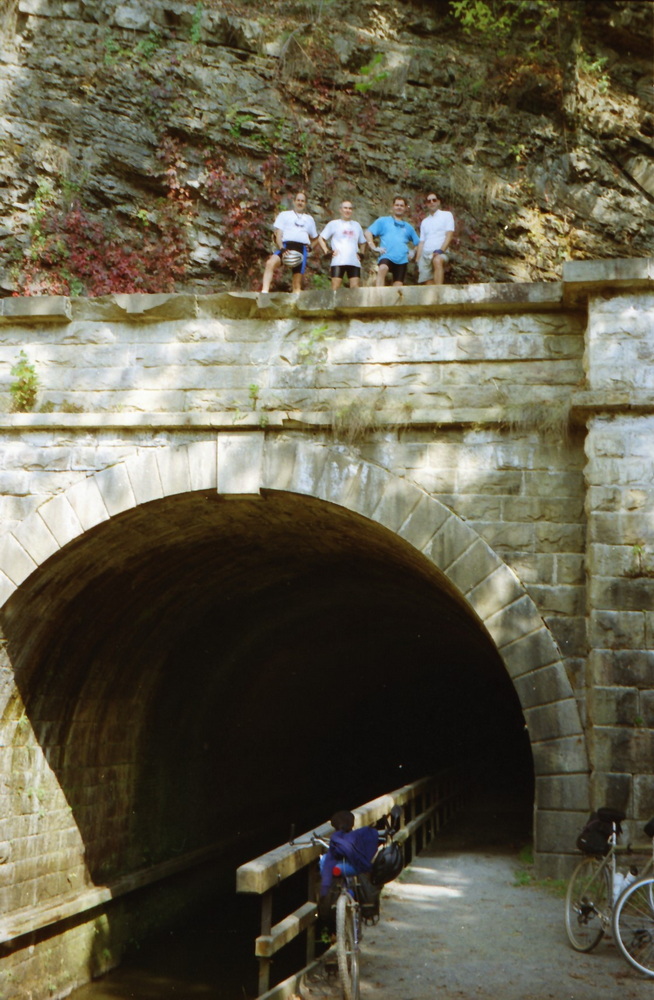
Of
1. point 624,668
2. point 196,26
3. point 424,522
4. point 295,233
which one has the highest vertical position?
point 196,26

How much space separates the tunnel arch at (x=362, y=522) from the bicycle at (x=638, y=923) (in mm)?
1513

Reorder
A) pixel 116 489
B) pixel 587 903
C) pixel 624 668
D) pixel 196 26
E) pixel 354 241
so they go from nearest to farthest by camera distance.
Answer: pixel 587 903 → pixel 624 668 → pixel 116 489 → pixel 354 241 → pixel 196 26

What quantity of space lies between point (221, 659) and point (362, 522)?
5.13 meters

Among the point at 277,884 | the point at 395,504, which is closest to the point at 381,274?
the point at 395,504

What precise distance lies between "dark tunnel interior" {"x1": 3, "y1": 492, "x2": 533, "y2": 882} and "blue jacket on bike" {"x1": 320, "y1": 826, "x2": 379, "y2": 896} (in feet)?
10.4

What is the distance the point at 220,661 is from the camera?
12.7 meters

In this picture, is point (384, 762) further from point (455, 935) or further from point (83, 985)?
point (455, 935)

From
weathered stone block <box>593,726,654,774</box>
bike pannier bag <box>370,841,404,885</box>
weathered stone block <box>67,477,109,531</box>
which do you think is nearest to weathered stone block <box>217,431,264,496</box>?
weathered stone block <box>67,477,109,531</box>

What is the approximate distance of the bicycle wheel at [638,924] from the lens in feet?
17.7

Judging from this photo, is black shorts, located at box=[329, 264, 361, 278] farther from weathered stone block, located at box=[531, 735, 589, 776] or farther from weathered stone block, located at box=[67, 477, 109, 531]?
weathered stone block, located at box=[531, 735, 589, 776]

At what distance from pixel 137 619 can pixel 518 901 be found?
487cm

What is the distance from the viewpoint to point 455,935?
6.25m

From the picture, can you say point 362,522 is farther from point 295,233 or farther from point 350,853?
point 350,853

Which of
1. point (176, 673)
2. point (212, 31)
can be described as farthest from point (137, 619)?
point (212, 31)
